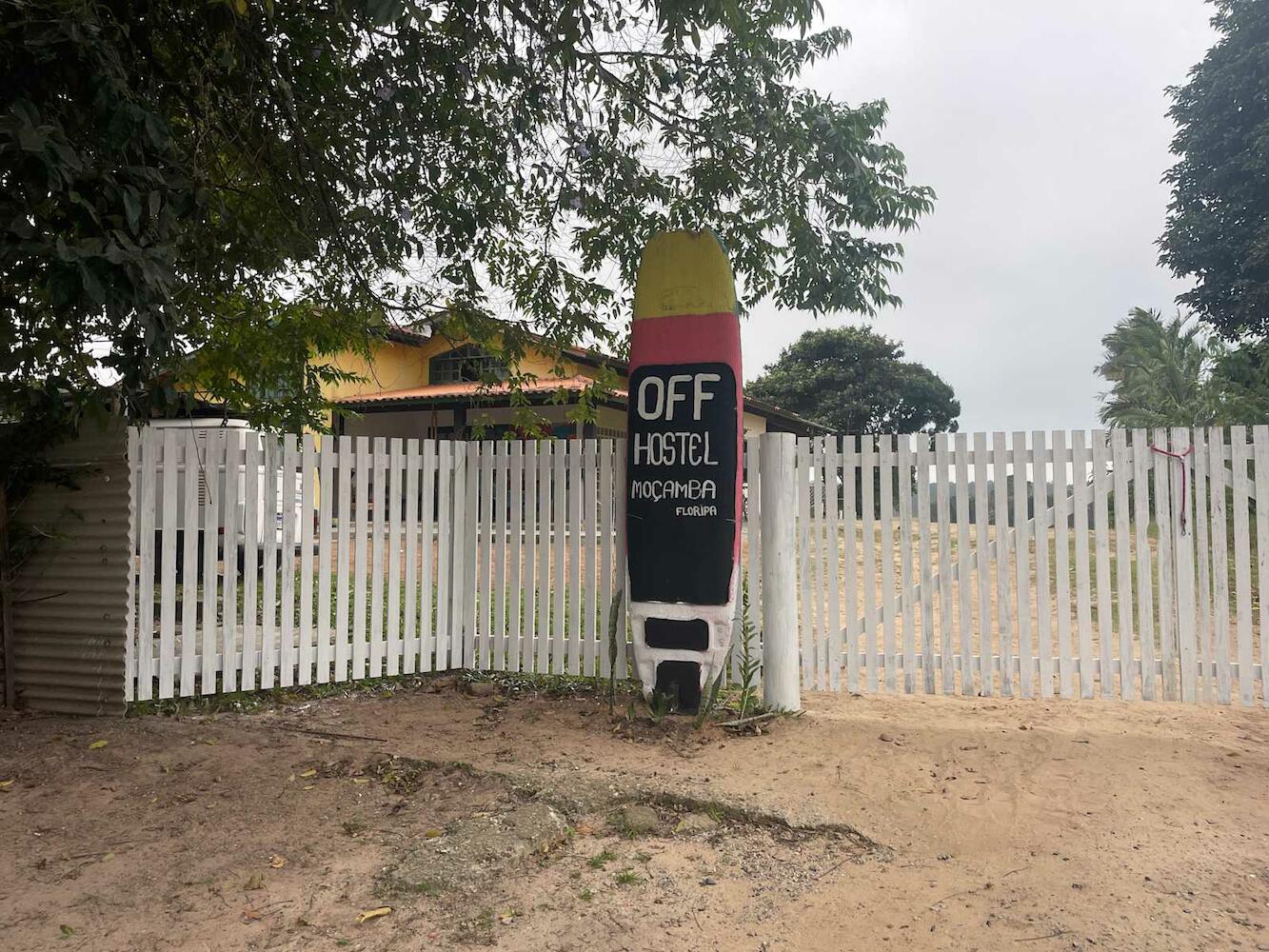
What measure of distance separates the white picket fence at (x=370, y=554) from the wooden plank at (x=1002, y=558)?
1.55 m

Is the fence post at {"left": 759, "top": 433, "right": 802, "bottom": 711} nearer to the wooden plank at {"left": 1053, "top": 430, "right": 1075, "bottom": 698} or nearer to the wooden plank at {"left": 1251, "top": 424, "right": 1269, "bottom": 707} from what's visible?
the wooden plank at {"left": 1053, "top": 430, "right": 1075, "bottom": 698}

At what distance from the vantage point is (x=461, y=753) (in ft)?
15.9

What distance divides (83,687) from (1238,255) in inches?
844

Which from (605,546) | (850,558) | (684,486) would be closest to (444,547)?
(605,546)

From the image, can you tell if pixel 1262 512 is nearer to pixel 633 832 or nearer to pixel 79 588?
pixel 633 832

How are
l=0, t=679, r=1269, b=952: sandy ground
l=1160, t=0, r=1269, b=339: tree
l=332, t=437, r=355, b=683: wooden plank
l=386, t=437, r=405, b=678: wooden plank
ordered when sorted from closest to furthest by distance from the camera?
l=0, t=679, r=1269, b=952: sandy ground → l=332, t=437, r=355, b=683: wooden plank → l=386, t=437, r=405, b=678: wooden plank → l=1160, t=0, r=1269, b=339: tree

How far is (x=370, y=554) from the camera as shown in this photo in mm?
6988

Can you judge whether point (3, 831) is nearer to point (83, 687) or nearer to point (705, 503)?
point (83, 687)

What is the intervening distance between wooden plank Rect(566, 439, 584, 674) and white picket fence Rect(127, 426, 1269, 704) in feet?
0.05

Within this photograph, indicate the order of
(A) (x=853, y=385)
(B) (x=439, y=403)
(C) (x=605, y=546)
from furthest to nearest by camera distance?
(A) (x=853, y=385), (B) (x=439, y=403), (C) (x=605, y=546)

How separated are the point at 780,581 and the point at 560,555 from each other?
Result: 1.64 m

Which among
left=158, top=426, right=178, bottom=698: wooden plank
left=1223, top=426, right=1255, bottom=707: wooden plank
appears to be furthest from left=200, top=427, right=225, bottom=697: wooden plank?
left=1223, top=426, right=1255, bottom=707: wooden plank

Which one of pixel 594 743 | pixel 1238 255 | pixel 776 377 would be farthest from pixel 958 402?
pixel 594 743

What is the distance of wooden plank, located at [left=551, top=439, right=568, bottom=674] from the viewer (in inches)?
244
